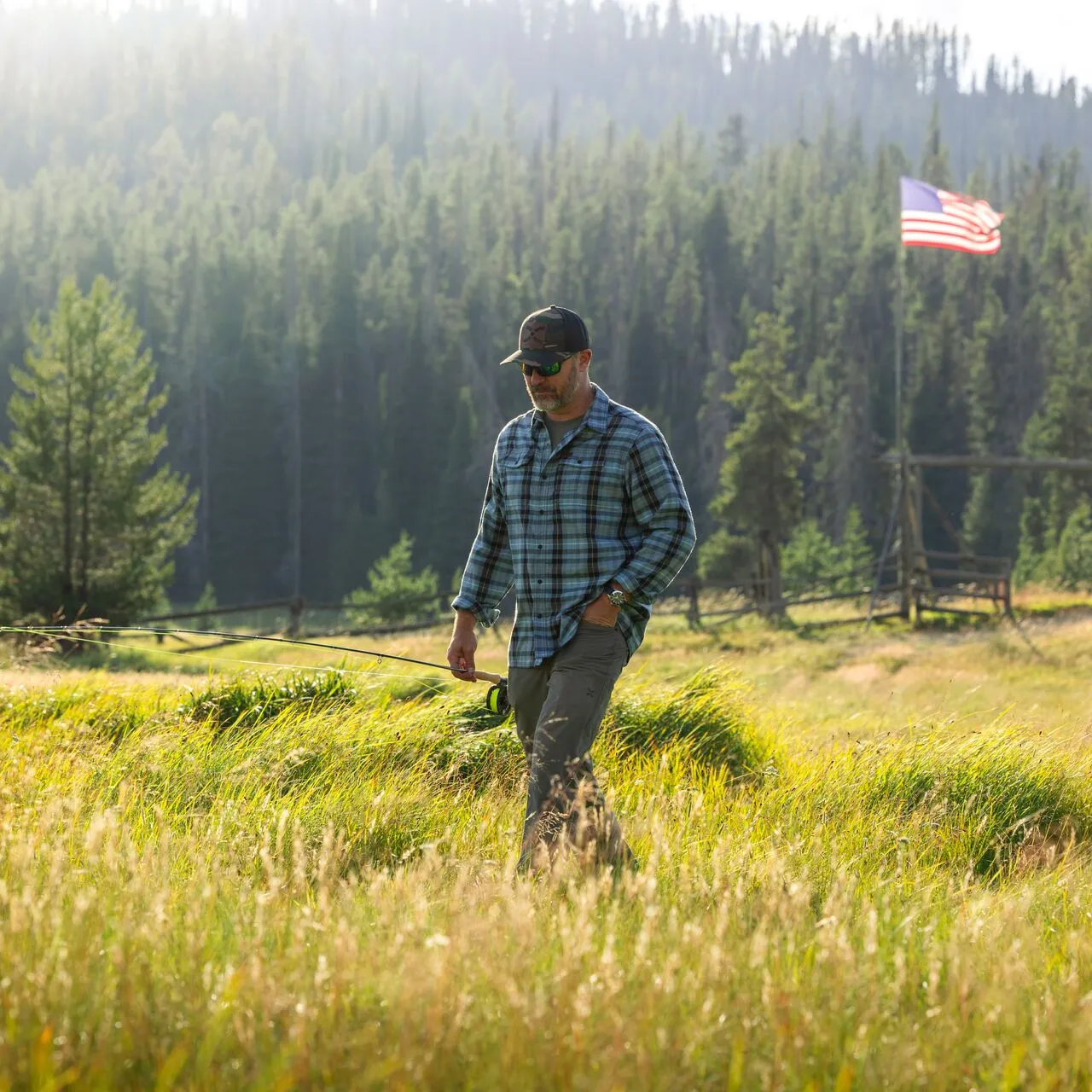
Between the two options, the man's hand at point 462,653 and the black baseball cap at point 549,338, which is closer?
the black baseball cap at point 549,338

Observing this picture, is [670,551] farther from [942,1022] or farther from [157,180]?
[157,180]

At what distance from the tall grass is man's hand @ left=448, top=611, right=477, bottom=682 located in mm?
514

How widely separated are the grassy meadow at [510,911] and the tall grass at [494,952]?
0.04ft

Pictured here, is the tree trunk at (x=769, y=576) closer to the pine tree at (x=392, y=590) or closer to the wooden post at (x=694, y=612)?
the wooden post at (x=694, y=612)

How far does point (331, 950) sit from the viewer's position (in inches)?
101

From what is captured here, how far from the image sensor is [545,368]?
4203 millimetres

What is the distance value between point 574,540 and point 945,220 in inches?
799

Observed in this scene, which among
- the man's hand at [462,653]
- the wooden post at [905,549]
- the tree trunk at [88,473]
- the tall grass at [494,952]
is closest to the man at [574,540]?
the man's hand at [462,653]

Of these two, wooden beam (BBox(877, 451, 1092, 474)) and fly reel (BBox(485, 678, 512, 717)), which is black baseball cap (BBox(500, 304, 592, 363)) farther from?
wooden beam (BBox(877, 451, 1092, 474))

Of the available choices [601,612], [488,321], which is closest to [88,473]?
[601,612]

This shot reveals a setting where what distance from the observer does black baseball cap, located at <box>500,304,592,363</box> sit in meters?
4.19

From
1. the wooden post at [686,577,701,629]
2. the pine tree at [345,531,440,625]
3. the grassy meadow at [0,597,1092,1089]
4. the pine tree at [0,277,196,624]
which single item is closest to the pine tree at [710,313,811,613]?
the pine tree at [345,531,440,625]

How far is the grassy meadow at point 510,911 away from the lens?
227cm

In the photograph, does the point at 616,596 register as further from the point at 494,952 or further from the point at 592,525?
the point at 494,952
